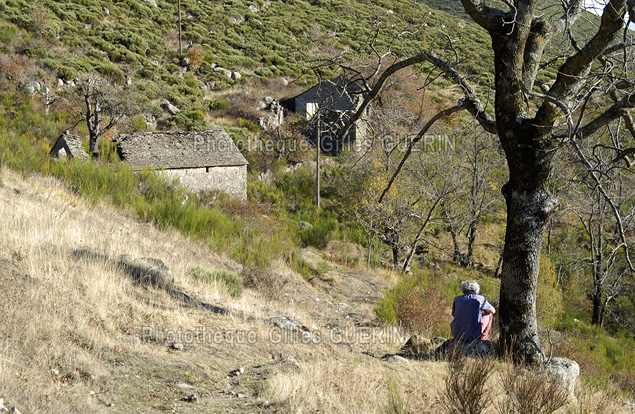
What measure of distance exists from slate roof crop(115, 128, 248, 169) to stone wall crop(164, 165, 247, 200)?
35 centimetres

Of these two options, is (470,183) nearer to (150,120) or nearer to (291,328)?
(291,328)

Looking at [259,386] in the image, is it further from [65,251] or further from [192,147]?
[192,147]

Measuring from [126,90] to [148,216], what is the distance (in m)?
25.5

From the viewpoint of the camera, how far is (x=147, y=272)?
6785 millimetres

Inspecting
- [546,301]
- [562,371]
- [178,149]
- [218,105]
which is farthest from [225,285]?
[218,105]

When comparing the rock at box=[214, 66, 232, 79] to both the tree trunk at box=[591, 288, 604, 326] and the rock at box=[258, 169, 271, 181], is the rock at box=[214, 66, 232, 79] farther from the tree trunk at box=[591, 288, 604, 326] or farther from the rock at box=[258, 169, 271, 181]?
the tree trunk at box=[591, 288, 604, 326]

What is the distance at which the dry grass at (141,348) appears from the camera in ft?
12.2

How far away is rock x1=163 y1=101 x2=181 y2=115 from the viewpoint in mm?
34425

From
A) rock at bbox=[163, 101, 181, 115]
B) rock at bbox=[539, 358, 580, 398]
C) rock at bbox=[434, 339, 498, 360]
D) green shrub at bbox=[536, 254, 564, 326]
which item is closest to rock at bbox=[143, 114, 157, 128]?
rock at bbox=[163, 101, 181, 115]

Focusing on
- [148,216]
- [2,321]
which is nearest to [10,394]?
[2,321]

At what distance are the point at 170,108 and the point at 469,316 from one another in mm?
32318

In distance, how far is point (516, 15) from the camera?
17.0ft

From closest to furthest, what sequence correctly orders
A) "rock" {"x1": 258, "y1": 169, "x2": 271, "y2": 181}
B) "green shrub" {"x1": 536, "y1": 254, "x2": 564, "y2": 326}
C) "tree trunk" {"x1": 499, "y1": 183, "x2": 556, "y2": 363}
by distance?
"tree trunk" {"x1": 499, "y1": 183, "x2": 556, "y2": 363} → "green shrub" {"x1": 536, "y1": 254, "x2": 564, "y2": 326} → "rock" {"x1": 258, "y1": 169, "x2": 271, "y2": 181}

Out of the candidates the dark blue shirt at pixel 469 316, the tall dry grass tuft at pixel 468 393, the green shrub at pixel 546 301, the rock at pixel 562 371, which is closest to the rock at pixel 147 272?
the dark blue shirt at pixel 469 316
